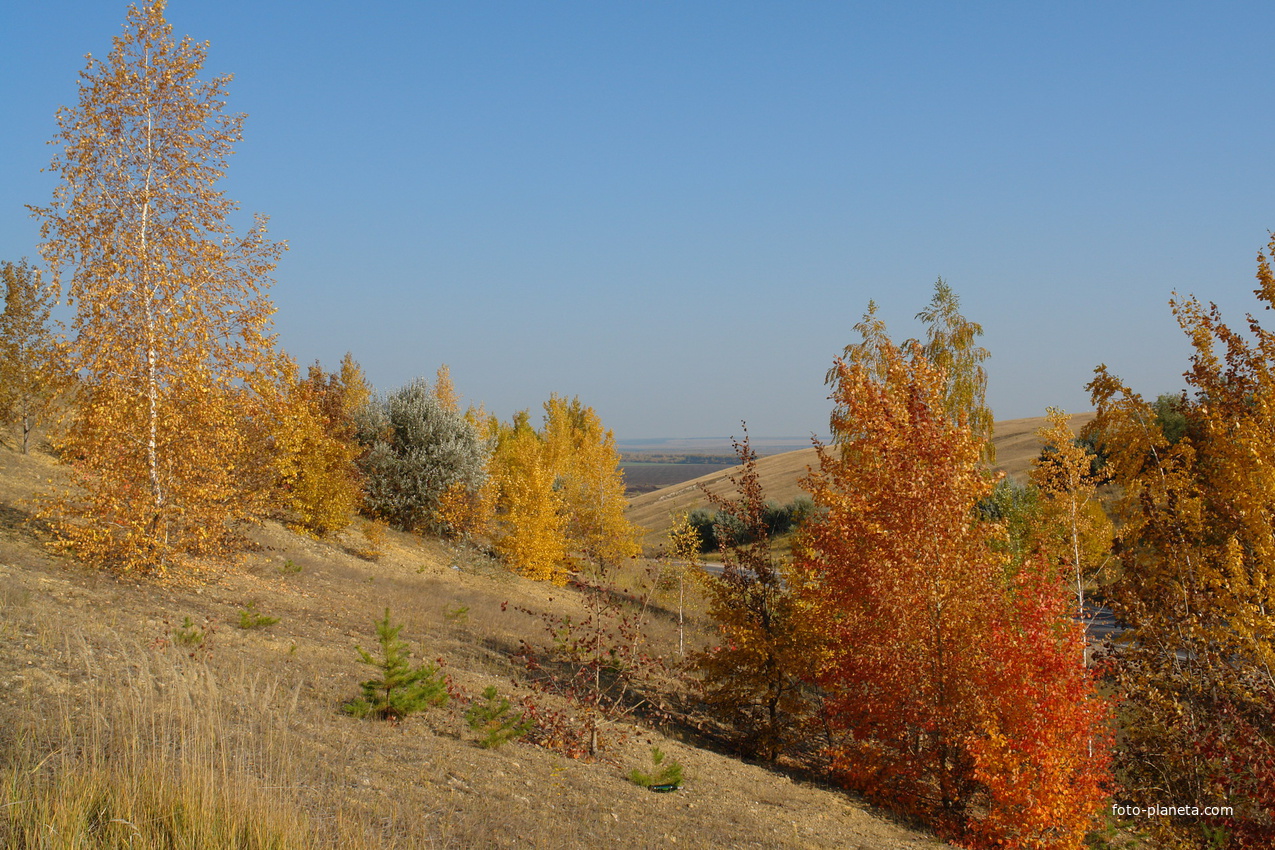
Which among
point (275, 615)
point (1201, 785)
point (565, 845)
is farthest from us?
point (275, 615)

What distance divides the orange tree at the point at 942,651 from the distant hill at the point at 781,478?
42.8m

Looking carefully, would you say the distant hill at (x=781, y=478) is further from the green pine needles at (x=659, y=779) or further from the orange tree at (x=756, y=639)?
the green pine needles at (x=659, y=779)

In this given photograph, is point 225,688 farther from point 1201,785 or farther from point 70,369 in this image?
point 1201,785

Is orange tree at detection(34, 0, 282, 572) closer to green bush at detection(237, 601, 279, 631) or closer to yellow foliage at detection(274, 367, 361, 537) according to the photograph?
green bush at detection(237, 601, 279, 631)

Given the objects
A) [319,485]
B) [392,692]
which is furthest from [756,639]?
[319,485]

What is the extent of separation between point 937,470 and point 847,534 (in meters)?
1.60

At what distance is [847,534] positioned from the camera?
1085 centimetres

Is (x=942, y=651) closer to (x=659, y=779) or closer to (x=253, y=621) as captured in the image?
(x=659, y=779)

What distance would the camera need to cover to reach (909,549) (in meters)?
9.89

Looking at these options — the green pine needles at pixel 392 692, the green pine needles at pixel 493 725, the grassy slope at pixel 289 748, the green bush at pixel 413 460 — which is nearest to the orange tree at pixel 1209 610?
the grassy slope at pixel 289 748

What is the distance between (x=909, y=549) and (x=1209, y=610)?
3.87 meters

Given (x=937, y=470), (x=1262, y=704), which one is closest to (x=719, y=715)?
(x=937, y=470)

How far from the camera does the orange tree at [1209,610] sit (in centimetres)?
920

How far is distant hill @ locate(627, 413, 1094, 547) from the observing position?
5953 centimetres
